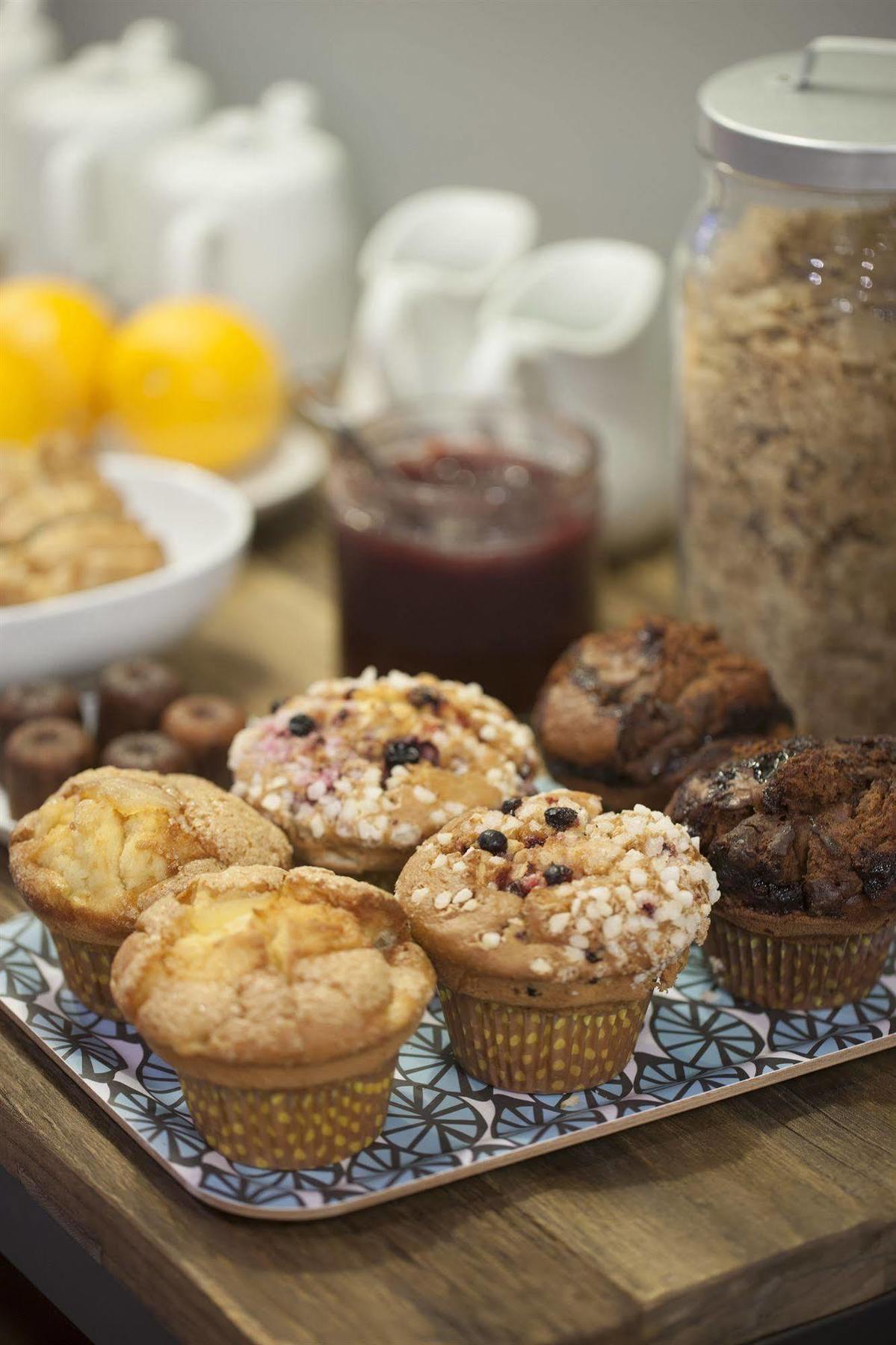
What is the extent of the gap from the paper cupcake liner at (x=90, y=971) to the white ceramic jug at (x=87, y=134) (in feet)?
4.48

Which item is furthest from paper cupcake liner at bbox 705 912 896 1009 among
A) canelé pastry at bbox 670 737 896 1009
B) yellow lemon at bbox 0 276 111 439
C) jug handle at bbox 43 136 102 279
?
jug handle at bbox 43 136 102 279

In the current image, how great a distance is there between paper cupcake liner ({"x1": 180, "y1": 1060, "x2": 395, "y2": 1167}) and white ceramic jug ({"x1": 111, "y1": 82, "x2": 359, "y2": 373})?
1.33 metres

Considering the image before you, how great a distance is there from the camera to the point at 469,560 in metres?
1.64

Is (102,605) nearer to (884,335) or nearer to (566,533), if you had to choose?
(566,533)

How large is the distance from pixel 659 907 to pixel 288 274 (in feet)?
4.44

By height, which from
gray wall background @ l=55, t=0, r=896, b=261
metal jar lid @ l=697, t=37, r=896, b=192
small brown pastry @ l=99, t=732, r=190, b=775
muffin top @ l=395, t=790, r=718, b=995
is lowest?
small brown pastry @ l=99, t=732, r=190, b=775

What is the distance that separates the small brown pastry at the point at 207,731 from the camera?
4.94 feet

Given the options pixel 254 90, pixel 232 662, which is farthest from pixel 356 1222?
pixel 254 90

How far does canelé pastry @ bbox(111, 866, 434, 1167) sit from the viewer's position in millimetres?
1044

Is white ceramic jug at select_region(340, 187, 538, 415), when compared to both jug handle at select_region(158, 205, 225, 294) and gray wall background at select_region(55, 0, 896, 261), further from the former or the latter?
jug handle at select_region(158, 205, 225, 294)

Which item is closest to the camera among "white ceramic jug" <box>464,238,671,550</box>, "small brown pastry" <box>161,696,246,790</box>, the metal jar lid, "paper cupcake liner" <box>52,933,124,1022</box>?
"paper cupcake liner" <box>52,933,124,1022</box>

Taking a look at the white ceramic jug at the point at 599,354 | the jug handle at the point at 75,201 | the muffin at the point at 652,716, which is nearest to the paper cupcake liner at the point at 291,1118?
the muffin at the point at 652,716

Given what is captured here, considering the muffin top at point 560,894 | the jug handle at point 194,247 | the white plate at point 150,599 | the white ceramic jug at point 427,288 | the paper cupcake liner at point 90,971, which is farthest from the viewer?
the jug handle at point 194,247

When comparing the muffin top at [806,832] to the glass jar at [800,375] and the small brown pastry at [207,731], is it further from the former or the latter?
the small brown pastry at [207,731]
